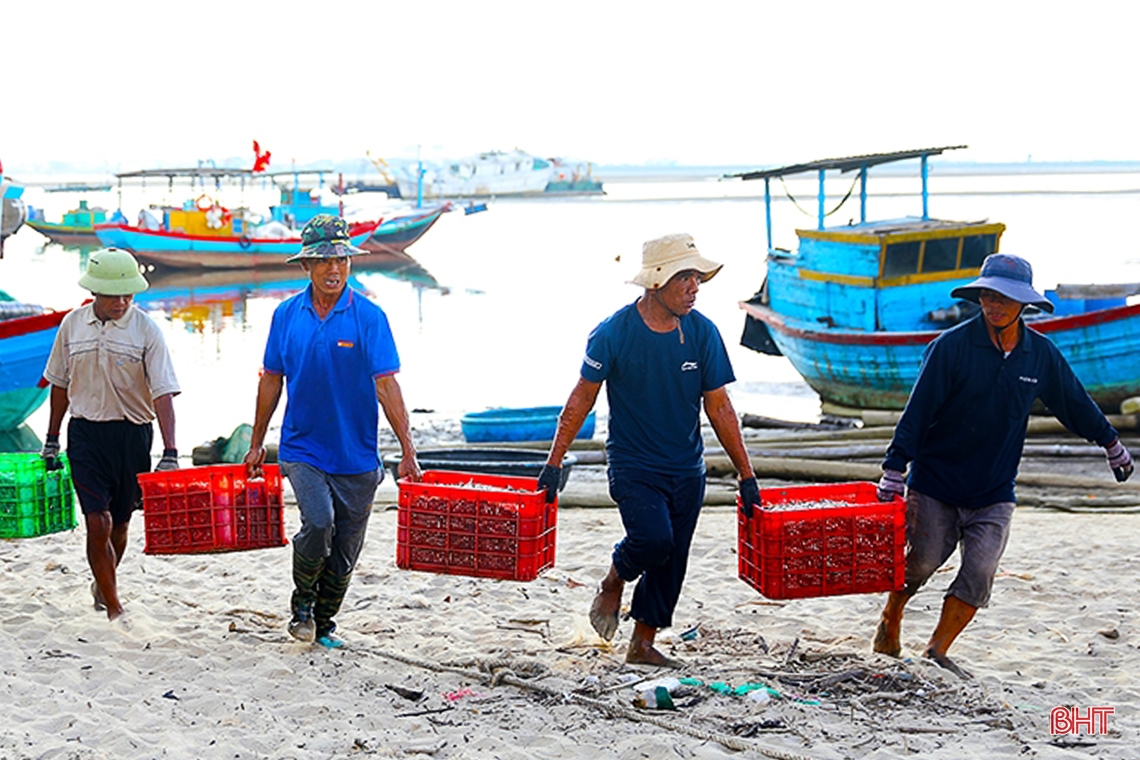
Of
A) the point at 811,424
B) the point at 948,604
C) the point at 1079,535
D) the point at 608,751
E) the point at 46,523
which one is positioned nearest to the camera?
the point at 608,751

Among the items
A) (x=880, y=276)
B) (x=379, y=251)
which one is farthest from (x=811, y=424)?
(x=379, y=251)

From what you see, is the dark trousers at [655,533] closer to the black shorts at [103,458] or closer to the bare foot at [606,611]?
the bare foot at [606,611]

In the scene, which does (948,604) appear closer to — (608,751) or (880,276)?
(608,751)

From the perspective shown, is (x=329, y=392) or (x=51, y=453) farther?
(x=51, y=453)

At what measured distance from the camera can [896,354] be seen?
15.3 m

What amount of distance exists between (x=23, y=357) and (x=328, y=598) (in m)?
9.78

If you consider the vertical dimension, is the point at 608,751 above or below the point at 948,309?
below

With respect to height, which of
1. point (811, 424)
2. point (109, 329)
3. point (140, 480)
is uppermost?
point (109, 329)

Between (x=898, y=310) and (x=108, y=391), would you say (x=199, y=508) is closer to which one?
(x=108, y=391)

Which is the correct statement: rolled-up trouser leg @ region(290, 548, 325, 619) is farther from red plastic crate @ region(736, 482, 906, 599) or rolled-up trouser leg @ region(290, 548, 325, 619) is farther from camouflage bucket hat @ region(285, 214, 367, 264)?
red plastic crate @ region(736, 482, 906, 599)

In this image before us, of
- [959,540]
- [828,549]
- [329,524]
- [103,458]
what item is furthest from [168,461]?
[959,540]

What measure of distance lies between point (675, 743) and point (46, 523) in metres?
3.62

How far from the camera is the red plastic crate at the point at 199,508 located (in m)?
5.68

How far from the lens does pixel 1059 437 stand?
40.4 feet
